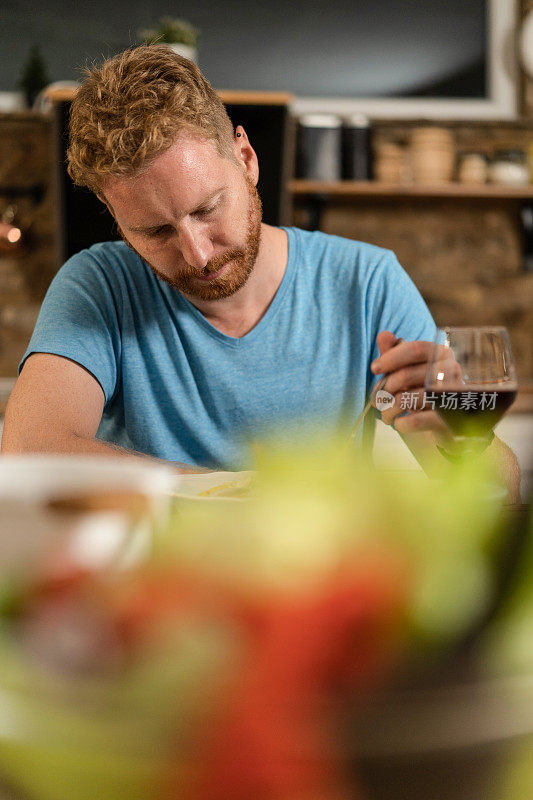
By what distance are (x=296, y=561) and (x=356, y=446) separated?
3.05 ft

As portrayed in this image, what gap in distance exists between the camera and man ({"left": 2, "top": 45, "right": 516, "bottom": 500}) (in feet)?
3.53

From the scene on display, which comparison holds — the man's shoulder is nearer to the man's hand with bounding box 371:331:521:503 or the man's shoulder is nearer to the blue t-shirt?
the blue t-shirt

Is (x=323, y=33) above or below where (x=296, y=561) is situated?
above

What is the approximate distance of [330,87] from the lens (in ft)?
9.58

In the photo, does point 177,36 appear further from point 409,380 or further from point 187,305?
point 409,380

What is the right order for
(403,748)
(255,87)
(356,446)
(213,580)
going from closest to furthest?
1. (403,748)
2. (213,580)
3. (356,446)
4. (255,87)

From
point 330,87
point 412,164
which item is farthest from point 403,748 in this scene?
point 330,87

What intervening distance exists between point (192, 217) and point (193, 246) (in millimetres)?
44

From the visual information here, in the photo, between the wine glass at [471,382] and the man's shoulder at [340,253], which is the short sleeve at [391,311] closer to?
the man's shoulder at [340,253]

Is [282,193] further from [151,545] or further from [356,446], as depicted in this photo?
[151,545]

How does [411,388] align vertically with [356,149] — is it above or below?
below

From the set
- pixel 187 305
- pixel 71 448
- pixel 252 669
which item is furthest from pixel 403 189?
pixel 252 669

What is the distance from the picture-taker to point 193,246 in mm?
1089

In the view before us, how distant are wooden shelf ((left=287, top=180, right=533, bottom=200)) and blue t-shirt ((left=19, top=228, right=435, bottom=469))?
60.3 inches
